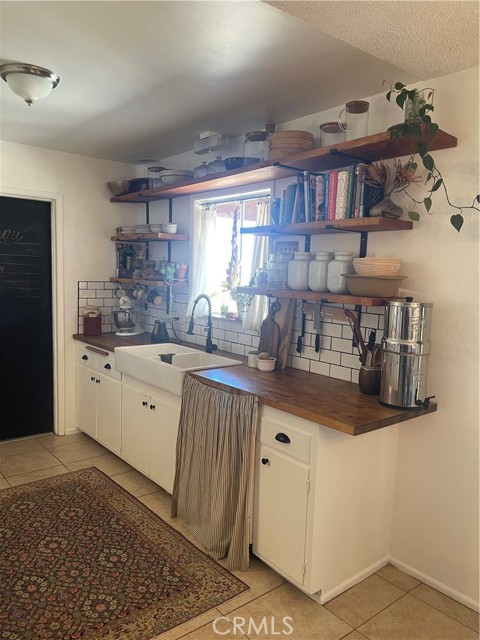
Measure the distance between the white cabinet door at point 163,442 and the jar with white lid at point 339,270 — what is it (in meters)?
1.21

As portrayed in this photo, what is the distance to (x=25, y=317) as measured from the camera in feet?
13.3

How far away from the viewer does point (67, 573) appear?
2334 millimetres

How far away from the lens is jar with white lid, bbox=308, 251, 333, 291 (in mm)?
2551

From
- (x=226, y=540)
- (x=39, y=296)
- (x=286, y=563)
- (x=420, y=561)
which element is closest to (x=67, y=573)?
(x=226, y=540)

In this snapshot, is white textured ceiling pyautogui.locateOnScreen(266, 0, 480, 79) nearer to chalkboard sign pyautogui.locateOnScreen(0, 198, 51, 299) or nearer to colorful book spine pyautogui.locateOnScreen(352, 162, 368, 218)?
colorful book spine pyautogui.locateOnScreen(352, 162, 368, 218)

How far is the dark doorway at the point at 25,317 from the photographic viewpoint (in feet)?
12.9

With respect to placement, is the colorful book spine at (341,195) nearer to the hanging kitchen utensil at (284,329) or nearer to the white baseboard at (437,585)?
the hanging kitchen utensil at (284,329)

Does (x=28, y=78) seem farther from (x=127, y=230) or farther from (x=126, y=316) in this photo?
(x=126, y=316)

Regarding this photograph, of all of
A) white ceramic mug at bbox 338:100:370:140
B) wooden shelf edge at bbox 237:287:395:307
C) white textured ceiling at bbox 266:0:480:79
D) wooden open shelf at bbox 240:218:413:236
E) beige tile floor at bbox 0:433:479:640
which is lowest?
beige tile floor at bbox 0:433:479:640

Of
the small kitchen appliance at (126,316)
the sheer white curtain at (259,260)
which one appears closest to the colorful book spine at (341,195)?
the sheer white curtain at (259,260)

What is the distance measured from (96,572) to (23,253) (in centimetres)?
266

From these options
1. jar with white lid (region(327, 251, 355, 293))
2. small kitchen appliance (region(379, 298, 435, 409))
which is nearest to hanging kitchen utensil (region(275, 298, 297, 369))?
jar with white lid (region(327, 251, 355, 293))

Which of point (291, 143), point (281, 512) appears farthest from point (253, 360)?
point (291, 143)

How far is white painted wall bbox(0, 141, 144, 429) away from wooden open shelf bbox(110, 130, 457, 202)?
98 centimetres
